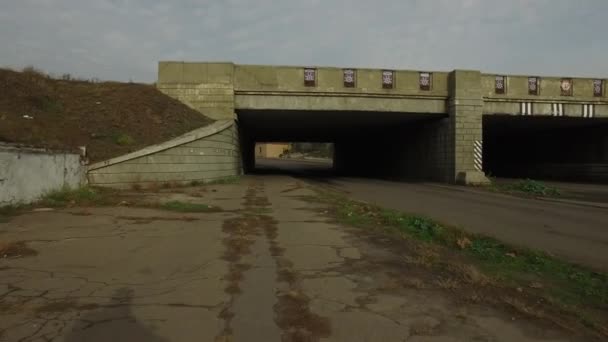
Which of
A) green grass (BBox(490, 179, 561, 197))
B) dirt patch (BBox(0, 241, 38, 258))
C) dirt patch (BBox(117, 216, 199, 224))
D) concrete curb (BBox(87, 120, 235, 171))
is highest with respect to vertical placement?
concrete curb (BBox(87, 120, 235, 171))

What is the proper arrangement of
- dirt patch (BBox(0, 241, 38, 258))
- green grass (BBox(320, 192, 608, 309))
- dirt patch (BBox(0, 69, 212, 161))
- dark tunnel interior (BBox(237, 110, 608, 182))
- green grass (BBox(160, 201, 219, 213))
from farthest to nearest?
1. dark tunnel interior (BBox(237, 110, 608, 182))
2. dirt patch (BBox(0, 69, 212, 161))
3. green grass (BBox(160, 201, 219, 213))
4. dirt patch (BBox(0, 241, 38, 258))
5. green grass (BBox(320, 192, 608, 309))

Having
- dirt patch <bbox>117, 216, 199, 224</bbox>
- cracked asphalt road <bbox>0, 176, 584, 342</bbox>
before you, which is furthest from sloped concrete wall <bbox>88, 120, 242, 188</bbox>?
cracked asphalt road <bbox>0, 176, 584, 342</bbox>

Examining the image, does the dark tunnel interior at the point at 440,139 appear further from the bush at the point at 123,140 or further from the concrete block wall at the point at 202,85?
the bush at the point at 123,140

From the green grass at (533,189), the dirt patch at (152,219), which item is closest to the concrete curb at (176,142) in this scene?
the dirt patch at (152,219)

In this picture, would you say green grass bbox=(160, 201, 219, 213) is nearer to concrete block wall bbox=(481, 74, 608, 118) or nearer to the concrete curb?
the concrete curb

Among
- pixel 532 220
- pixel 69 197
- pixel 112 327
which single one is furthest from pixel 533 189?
pixel 112 327

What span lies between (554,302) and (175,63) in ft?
77.4

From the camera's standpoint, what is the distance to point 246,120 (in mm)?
31062

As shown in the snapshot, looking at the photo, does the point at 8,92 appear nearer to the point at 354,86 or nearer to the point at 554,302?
the point at 354,86

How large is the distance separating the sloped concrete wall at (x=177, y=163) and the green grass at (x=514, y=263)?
957 centimetres

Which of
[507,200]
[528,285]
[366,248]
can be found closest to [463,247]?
[366,248]

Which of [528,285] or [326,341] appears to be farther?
[528,285]

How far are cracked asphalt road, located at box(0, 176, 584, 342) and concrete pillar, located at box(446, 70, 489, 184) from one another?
62.5 ft

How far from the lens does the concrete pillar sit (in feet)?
86.0
